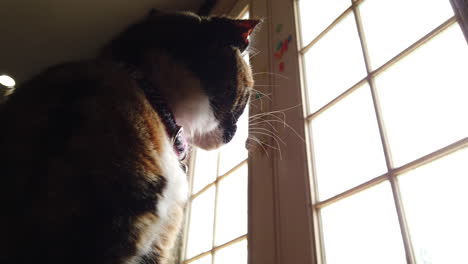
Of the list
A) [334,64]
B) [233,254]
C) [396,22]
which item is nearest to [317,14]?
[334,64]

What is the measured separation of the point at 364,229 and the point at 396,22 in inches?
18.6

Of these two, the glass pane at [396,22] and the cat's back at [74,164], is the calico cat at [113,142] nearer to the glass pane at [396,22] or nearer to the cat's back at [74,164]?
the cat's back at [74,164]

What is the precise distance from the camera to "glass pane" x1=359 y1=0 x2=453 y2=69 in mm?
746

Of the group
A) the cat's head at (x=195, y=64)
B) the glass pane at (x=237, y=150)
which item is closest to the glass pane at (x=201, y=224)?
the glass pane at (x=237, y=150)

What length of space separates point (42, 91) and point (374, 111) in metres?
0.68

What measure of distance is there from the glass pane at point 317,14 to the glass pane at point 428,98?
34cm

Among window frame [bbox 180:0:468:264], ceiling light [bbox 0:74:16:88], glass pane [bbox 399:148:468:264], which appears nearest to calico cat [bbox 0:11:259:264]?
window frame [bbox 180:0:468:264]

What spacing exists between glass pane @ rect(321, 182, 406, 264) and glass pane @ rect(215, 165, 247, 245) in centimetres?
36

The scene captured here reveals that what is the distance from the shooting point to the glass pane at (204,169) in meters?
1.43

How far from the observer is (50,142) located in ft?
1.82

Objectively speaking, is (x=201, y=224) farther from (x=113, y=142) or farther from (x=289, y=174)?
(x=113, y=142)

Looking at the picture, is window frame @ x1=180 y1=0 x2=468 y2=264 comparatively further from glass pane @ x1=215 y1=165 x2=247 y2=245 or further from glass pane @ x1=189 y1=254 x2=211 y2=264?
glass pane @ x1=189 y1=254 x2=211 y2=264

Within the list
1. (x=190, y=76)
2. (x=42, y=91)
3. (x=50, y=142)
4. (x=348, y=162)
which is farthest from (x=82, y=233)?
(x=348, y=162)

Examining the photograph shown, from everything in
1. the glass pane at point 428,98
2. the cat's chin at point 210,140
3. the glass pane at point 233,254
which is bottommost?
the glass pane at point 233,254
